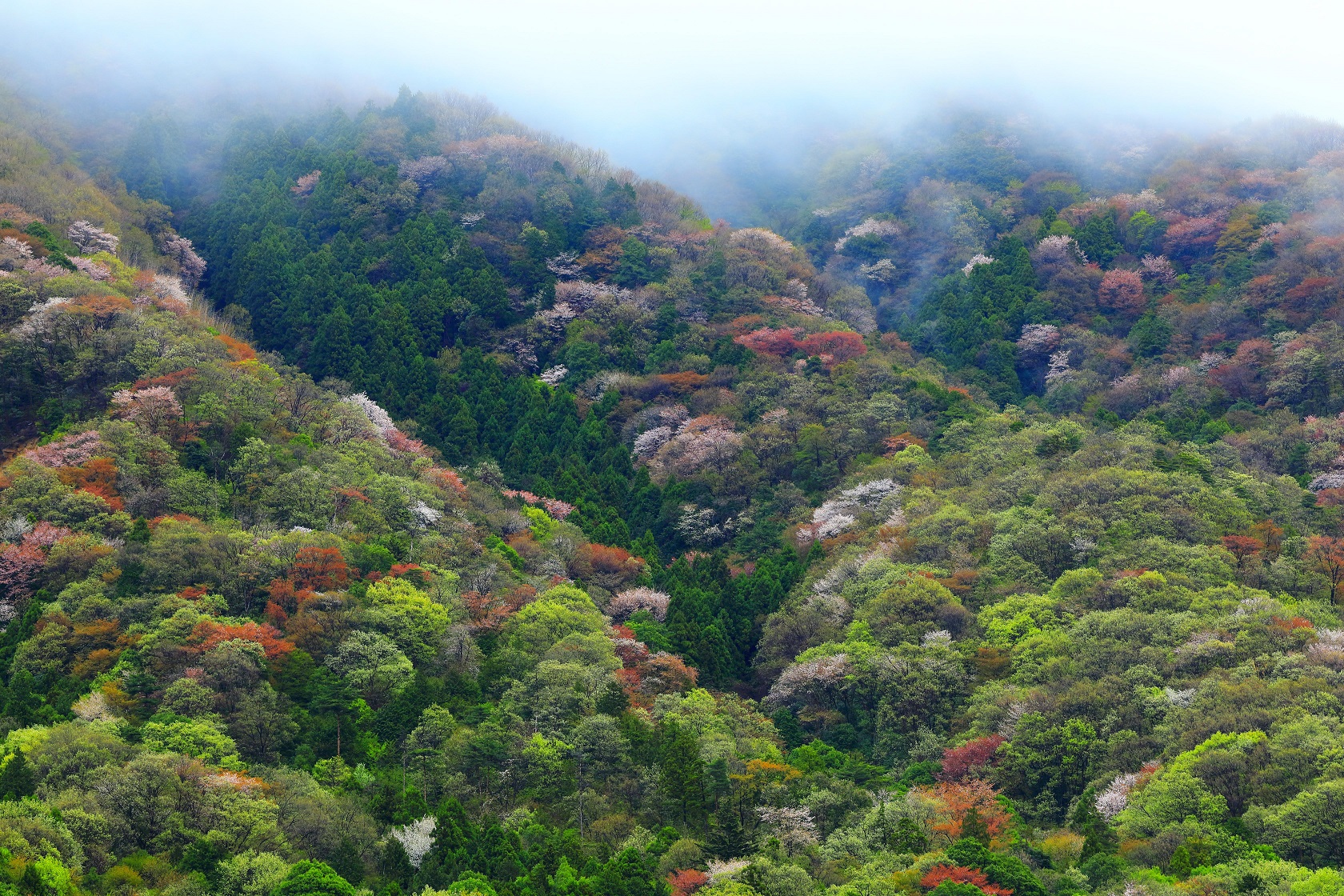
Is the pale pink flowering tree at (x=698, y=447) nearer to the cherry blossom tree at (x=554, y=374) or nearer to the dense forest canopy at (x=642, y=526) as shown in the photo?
the dense forest canopy at (x=642, y=526)

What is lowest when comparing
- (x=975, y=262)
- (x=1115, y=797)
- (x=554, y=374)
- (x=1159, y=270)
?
(x=554, y=374)

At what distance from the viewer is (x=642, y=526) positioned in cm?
7794

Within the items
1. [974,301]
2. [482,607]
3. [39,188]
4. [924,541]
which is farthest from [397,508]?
[974,301]

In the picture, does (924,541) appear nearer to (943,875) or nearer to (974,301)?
(943,875)

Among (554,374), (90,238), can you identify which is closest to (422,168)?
(554,374)

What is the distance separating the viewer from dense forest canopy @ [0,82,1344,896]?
44.9 meters

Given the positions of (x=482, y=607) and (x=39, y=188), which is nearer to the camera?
(x=482, y=607)

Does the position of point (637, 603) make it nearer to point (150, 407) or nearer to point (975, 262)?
point (150, 407)

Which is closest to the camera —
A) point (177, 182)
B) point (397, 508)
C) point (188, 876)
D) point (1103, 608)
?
point (188, 876)

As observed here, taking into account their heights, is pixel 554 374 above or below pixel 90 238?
below

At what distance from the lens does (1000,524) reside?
65.4m

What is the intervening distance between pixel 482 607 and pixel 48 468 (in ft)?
57.6

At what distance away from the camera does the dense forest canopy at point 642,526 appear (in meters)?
44.9

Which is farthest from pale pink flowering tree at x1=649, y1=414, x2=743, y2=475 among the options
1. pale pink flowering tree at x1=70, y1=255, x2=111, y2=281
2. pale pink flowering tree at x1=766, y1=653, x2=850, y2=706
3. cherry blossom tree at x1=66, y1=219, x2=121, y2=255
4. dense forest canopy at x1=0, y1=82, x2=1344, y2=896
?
cherry blossom tree at x1=66, y1=219, x2=121, y2=255
